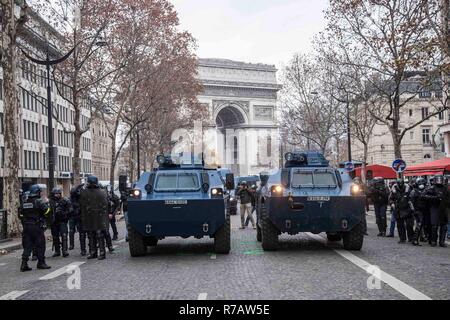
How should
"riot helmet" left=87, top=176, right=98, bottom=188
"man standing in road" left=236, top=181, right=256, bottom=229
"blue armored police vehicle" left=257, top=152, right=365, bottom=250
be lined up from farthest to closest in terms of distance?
"man standing in road" left=236, top=181, right=256, bottom=229, "riot helmet" left=87, top=176, right=98, bottom=188, "blue armored police vehicle" left=257, top=152, right=365, bottom=250

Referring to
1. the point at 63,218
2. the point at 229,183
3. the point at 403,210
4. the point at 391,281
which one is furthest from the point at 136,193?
the point at 403,210

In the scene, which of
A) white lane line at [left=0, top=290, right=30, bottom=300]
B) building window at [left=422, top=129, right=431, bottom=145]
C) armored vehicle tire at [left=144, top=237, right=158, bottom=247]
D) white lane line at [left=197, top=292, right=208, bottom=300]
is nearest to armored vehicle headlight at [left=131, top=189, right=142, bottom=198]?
armored vehicle tire at [left=144, top=237, right=158, bottom=247]

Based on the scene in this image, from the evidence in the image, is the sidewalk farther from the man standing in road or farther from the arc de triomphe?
the arc de triomphe

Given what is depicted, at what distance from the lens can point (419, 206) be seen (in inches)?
709

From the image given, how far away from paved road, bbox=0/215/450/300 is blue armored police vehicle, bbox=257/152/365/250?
0.52 meters

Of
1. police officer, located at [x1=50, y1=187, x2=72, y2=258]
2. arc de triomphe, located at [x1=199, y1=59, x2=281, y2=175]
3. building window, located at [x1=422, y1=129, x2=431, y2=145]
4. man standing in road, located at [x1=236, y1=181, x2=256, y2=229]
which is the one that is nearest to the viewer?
police officer, located at [x1=50, y1=187, x2=72, y2=258]

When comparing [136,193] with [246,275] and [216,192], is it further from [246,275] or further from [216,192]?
[246,275]

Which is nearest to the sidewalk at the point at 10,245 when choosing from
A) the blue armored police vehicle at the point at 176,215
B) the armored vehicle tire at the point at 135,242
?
the armored vehicle tire at the point at 135,242

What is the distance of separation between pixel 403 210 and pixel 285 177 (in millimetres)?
3985

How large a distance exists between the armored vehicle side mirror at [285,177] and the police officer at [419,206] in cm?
384

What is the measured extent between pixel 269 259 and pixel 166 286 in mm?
4221

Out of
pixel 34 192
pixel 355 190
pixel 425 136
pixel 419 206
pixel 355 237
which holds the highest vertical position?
pixel 425 136

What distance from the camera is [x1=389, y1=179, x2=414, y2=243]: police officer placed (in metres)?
18.5
